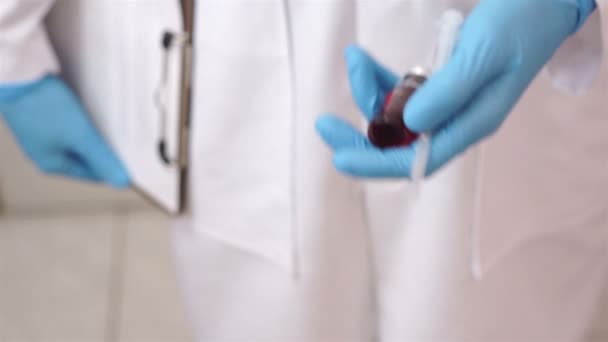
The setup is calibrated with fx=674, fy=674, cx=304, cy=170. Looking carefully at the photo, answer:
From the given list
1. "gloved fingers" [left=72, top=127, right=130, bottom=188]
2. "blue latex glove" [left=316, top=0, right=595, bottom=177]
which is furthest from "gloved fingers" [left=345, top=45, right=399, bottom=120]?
"gloved fingers" [left=72, top=127, right=130, bottom=188]

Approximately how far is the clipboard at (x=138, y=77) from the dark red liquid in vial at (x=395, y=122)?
0.65ft

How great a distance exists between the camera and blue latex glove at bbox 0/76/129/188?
0.69m

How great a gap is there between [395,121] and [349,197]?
15 centimetres

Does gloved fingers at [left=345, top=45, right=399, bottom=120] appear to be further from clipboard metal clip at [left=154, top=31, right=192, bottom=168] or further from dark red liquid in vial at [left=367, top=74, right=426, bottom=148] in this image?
clipboard metal clip at [left=154, top=31, right=192, bottom=168]

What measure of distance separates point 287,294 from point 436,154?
0.88 feet

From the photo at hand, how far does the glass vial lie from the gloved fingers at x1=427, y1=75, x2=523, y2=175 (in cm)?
3

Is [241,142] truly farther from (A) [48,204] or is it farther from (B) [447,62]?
(A) [48,204]

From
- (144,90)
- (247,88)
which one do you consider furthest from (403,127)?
(144,90)

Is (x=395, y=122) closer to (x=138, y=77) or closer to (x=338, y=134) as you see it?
(x=338, y=134)

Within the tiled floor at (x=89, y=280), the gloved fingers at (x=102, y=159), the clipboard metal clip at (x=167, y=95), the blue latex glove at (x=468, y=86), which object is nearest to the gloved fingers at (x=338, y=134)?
the blue latex glove at (x=468, y=86)

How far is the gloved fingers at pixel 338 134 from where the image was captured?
0.51 metres

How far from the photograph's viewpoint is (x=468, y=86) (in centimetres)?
47

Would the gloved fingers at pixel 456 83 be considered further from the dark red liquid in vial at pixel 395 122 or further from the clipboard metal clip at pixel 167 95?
the clipboard metal clip at pixel 167 95

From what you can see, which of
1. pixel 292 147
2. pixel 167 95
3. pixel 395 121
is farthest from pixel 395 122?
pixel 167 95
